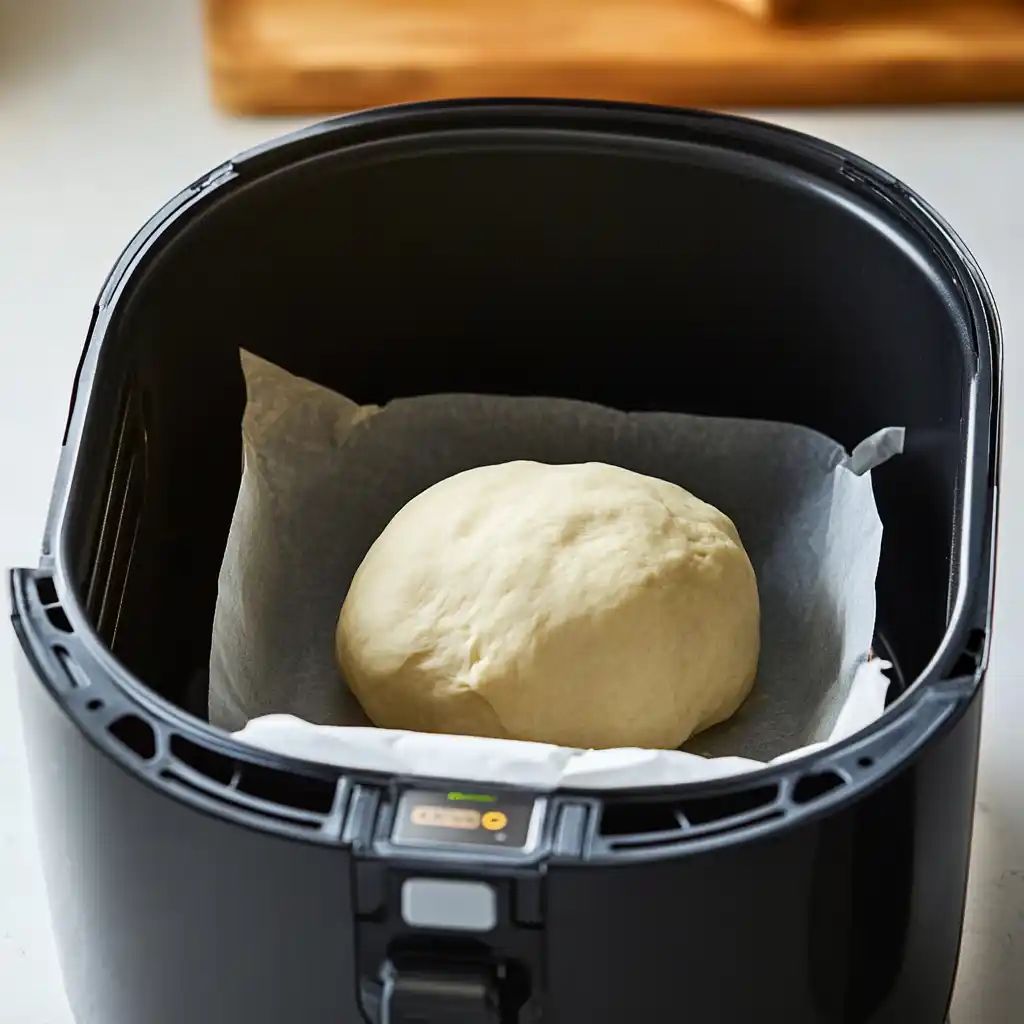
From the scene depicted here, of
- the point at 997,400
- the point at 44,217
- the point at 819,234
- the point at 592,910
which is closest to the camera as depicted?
the point at 592,910

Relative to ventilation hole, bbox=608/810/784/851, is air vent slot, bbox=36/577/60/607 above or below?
above

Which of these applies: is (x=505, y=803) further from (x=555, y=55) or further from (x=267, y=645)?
(x=555, y=55)

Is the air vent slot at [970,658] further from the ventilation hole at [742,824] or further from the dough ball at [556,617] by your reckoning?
the dough ball at [556,617]

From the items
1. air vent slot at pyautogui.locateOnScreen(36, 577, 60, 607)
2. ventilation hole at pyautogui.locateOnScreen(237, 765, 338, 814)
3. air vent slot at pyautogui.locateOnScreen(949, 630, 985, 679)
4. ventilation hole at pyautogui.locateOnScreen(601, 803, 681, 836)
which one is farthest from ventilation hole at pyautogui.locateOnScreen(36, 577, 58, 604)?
air vent slot at pyautogui.locateOnScreen(949, 630, 985, 679)

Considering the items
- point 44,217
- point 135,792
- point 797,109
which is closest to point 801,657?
point 135,792

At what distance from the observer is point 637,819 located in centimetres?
52

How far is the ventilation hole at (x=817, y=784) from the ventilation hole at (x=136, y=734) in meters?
0.21

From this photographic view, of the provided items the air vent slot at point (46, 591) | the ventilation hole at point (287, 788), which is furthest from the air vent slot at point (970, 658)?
the air vent slot at point (46, 591)

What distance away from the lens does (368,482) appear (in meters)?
0.88

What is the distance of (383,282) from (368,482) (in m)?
0.11

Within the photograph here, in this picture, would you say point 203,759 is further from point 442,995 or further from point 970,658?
point 970,658

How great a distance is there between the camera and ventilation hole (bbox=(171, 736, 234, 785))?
535 mm

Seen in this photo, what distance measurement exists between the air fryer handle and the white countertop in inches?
10.3

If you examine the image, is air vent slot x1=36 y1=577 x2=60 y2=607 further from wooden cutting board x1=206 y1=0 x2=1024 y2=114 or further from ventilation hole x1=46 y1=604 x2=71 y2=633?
wooden cutting board x1=206 y1=0 x2=1024 y2=114
